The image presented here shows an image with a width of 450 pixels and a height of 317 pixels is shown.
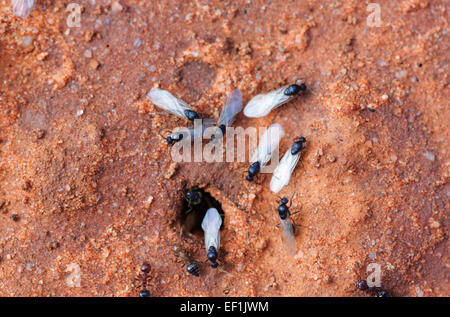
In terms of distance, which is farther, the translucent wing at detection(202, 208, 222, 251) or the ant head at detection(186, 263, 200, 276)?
the translucent wing at detection(202, 208, 222, 251)

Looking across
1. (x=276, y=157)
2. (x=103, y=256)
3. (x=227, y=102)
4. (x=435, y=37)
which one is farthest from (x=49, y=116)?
(x=435, y=37)

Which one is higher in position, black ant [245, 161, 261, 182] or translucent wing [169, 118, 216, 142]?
translucent wing [169, 118, 216, 142]

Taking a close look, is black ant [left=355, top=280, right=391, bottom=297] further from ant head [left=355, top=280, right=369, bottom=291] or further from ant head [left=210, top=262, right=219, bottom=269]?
ant head [left=210, top=262, right=219, bottom=269]

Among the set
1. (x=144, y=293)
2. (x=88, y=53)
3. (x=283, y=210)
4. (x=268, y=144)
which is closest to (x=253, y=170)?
(x=268, y=144)

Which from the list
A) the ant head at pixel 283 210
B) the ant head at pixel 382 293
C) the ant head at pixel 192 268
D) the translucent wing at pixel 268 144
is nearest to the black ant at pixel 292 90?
the translucent wing at pixel 268 144

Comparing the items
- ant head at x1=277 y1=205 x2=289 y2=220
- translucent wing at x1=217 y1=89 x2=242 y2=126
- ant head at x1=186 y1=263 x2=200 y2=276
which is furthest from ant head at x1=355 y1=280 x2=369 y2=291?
translucent wing at x1=217 y1=89 x2=242 y2=126

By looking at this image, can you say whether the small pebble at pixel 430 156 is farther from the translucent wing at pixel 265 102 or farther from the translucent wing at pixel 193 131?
the translucent wing at pixel 193 131

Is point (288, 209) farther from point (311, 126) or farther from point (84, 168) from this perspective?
point (84, 168)

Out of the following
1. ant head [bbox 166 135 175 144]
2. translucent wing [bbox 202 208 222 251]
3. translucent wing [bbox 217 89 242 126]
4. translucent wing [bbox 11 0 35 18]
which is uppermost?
translucent wing [bbox 11 0 35 18]
